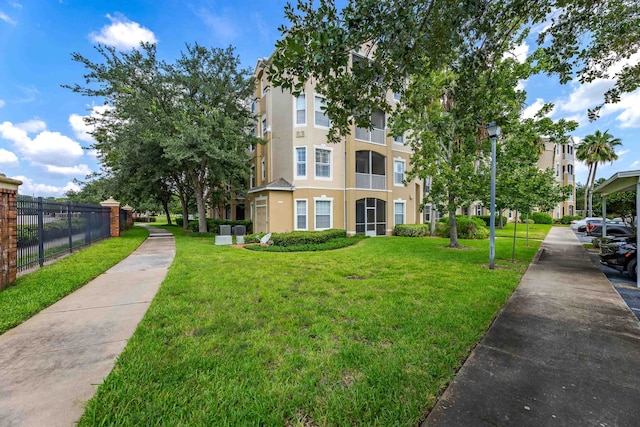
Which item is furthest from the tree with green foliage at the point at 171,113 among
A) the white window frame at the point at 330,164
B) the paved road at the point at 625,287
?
the paved road at the point at 625,287

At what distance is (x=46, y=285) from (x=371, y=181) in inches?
627

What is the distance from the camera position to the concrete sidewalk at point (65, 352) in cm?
246

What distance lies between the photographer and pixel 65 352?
341 centimetres

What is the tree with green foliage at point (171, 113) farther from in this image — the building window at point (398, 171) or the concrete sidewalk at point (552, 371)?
the concrete sidewalk at point (552, 371)

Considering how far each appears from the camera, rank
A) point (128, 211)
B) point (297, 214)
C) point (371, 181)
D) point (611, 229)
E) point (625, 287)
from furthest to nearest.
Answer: point (128, 211) → point (371, 181) → point (611, 229) → point (297, 214) → point (625, 287)

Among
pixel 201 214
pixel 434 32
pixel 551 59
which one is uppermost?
pixel 551 59

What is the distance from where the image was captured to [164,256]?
10.8m

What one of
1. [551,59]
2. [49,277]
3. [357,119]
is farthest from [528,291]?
[49,277]

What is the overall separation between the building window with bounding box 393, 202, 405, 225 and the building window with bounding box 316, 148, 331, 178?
18.9ft

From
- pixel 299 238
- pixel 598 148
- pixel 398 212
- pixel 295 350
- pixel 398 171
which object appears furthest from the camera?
A: pixel 598 148

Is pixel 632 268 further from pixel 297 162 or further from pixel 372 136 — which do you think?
pixel 297 162

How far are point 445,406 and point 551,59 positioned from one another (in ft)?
23.3

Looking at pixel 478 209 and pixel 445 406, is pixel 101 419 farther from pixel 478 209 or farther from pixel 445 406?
pixel 478 209

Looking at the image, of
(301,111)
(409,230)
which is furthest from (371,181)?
(301,111)
